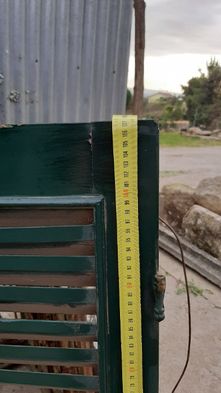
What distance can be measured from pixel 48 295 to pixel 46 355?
0.67 feet

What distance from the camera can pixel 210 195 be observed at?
14.1ft

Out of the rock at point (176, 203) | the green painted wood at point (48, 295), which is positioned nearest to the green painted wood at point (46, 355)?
the green painted wood at point (48, 295)

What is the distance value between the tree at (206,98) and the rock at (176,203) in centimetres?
1468

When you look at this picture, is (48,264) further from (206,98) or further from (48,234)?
(206,98)

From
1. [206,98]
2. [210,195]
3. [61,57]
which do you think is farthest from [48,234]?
[206,98]

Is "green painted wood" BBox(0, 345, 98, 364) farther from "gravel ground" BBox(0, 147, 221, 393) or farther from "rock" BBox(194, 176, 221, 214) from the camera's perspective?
"rock" BBox(194, 176, 221, 214)

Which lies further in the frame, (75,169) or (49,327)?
(49,327)

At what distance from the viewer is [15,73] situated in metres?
1.64

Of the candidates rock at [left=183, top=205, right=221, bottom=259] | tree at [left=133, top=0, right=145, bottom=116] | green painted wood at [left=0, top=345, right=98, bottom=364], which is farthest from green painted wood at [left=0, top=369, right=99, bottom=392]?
rock at [left=183, top=205, right=221, bottom=259]

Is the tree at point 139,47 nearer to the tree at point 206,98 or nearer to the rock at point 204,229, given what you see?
the rock at point 204,229

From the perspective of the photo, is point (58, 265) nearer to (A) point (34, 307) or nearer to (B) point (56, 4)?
(A) point (34, 307)

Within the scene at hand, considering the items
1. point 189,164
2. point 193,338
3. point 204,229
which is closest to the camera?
point 193,338

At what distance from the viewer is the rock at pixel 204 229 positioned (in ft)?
12.5

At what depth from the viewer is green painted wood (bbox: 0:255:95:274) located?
1.04 metres
